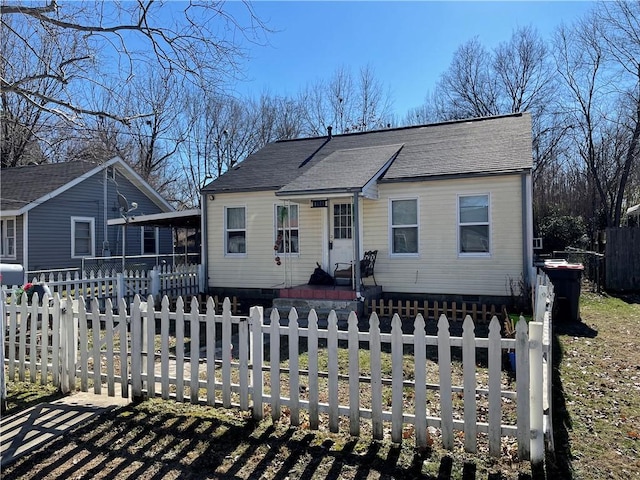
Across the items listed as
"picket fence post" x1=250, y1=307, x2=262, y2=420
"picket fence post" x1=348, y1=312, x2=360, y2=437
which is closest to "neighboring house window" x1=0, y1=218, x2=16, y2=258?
"picket fence post" x1=250, y1=307, x2=262, y2=420

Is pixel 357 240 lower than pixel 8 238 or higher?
lower

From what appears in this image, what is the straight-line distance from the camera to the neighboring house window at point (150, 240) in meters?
23.3

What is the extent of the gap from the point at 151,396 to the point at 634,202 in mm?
35716

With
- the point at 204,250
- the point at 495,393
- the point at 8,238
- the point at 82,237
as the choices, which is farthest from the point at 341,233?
the point at 8,238

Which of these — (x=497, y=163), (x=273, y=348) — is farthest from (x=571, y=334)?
(x=273, y=348)

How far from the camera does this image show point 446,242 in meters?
11.4

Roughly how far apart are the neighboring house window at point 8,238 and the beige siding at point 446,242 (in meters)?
14.9

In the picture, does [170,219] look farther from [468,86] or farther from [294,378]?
[468,86]

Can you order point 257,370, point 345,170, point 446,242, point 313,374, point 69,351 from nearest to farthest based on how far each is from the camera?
point 313,374, point 257,370, point 69,351, point 446,242, point 345,170

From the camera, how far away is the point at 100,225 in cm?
2106

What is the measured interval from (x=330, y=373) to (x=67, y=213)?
18971mm

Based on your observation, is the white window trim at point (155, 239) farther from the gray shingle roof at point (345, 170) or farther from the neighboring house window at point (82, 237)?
the gray shingle roof at point (345, 170)

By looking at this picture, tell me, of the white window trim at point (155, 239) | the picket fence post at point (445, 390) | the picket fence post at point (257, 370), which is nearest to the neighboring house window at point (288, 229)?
the picket fence post at point (257, 370)

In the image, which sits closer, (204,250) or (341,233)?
(341,233)
